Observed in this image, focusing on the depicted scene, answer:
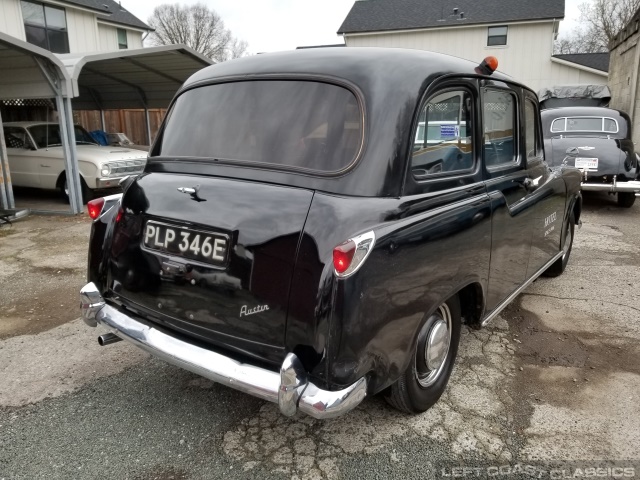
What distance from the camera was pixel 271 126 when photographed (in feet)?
8.79

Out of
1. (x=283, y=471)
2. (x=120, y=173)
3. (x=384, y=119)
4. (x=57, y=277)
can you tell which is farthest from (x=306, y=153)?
(x=120, y=173)

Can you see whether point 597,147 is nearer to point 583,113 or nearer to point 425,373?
point 583,113

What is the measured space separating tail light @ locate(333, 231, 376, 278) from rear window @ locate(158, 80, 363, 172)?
0.47 m

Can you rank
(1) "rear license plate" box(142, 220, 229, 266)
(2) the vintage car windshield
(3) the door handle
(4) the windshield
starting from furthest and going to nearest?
(4) the windshield, (2) the vintage car windshield, (3) the door handle, (1) "rear license plate" box(142, 220, 229, 266)

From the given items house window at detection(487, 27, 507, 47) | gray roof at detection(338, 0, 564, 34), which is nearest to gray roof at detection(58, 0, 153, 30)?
gray roof at detection(338, 0, 564, 34)

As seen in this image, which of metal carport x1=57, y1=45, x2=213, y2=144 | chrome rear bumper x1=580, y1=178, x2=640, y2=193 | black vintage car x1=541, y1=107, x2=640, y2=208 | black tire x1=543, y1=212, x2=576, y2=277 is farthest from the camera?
metal carport x1=57, y1=45, x2=213, y2=144

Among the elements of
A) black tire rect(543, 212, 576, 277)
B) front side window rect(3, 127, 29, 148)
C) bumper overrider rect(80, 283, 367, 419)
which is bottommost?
black tire rect(543, 212, 576, 277)

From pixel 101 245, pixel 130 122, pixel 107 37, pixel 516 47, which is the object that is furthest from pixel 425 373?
pixel 516 47

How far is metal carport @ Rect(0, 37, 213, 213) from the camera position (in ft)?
27.2

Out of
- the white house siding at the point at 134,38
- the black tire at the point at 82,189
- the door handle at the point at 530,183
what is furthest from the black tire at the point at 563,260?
the white house siding at the point at 134,38

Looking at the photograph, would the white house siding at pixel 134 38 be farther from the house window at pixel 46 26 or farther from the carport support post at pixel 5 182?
the carport support post at pixel 5 182

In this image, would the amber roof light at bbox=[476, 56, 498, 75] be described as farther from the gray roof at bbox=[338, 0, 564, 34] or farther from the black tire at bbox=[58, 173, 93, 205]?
the gray roof at bbox=[338, 0, 564, 34]

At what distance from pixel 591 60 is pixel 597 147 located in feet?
67.4

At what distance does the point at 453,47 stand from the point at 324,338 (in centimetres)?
Answer: 2576
